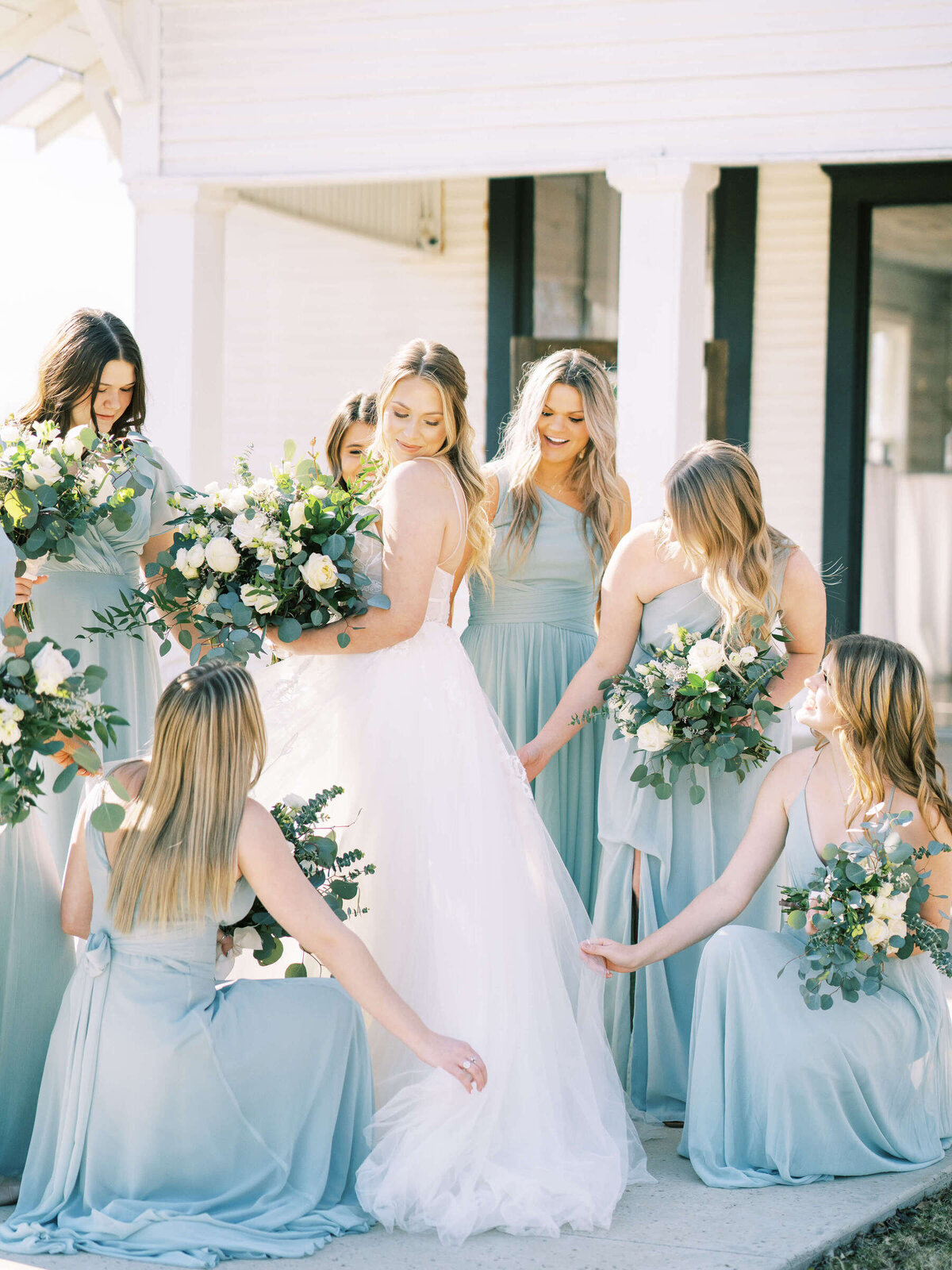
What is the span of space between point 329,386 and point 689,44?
4.49 meters

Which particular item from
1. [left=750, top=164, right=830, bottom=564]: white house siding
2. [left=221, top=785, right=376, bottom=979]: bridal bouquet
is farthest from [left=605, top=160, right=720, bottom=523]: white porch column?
[left=221, top=785, right=376, bottom=979]: bridal bouquet

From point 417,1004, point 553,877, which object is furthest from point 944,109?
point 417,1004

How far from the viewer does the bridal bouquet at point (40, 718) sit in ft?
9.89

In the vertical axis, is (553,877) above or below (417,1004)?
above

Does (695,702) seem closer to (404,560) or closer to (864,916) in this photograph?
(864,916)

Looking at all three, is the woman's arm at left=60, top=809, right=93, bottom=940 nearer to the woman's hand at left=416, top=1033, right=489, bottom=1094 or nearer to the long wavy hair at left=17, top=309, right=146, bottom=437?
the woman's hand at left=416, top=1033, right=489, bottom=1094

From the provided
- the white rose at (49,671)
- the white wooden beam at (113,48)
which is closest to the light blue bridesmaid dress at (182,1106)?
the white rose at (49,671)

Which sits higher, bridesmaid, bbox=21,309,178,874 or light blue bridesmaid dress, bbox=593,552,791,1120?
bridesmaid, bbox=21,309,178,874

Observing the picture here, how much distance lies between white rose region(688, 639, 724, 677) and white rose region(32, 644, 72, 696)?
1646 millimetres

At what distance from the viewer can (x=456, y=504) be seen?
3.83m

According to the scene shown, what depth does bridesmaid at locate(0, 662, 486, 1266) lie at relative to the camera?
10.3 feet

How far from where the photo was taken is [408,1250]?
10.3ft

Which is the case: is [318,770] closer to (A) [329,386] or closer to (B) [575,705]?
(B) [575,705]

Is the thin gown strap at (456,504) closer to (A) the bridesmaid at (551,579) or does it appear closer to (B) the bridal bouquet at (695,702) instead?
(B) the bridal bouquet at (695,702)
